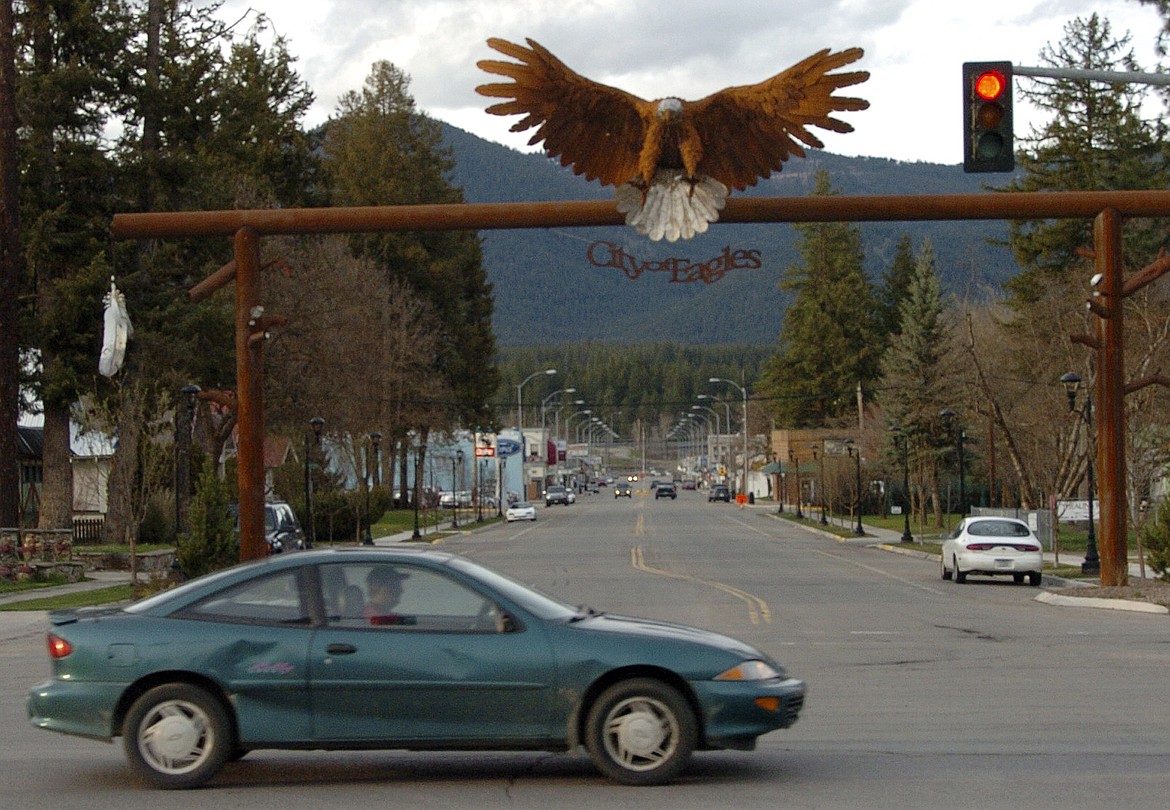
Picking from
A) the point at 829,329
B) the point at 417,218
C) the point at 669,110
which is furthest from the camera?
the point at 829,329

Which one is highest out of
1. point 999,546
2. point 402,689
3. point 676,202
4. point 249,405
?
point 676,202

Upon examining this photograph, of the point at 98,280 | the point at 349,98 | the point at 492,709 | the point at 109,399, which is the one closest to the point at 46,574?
the point at 109,399

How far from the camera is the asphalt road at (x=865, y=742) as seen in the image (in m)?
8.92

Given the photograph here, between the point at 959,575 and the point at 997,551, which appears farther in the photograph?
the point at 959,575

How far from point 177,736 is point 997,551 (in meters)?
25.5

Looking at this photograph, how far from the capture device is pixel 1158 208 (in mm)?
20453

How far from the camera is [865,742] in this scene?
10938 mm

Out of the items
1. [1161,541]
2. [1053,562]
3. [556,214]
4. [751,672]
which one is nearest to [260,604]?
[751,672]

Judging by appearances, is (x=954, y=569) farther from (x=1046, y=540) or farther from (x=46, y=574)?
(x=46, y=574)

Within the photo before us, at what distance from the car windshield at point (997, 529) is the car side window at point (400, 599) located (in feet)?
81.3

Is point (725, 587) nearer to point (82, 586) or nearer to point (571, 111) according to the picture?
point (82, 586)

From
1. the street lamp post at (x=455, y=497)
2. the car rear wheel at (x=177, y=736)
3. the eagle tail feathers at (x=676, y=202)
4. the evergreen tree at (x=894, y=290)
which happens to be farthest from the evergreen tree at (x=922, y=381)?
the car rear wheel at (x=177, y=736)

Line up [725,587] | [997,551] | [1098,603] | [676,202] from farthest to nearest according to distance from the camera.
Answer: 1. [997,551]
2. [725,587]
3. [1098,603]
4. [676,202]

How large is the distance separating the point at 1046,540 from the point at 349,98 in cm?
5394
